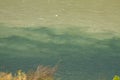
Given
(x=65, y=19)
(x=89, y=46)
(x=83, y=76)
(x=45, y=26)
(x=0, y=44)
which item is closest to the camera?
(x=83, y=76)

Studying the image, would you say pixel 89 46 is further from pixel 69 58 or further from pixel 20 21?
pixel 20 21

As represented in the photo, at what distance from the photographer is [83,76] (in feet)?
13.3

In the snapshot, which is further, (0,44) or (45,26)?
(45,26)

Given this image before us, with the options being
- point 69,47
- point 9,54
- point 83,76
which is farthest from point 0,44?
point 83,76

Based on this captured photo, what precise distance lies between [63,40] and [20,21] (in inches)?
39.5

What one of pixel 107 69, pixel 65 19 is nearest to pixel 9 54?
pixel 107 69

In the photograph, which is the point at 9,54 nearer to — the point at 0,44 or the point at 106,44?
the point at 0,44

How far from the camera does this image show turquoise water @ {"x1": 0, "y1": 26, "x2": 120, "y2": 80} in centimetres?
421

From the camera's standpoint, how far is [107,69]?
4.42 meters

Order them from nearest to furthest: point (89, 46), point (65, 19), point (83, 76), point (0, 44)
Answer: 1. point (83, 76)
2. point (0, 44)
3. point (89, 46)
4. point (65, 19)

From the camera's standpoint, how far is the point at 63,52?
481cm

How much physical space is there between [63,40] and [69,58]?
27.8 inches

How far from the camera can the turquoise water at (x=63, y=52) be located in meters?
4.21

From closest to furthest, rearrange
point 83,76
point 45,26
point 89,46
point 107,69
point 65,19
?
point 83,76 → point 107,69 → point 89,46 → point 45,26 → point 65,19
